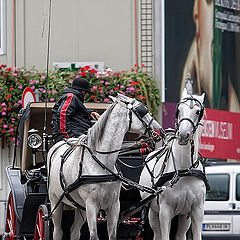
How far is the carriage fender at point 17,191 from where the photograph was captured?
43.6 ft

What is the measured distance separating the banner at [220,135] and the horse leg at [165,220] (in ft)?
44.3

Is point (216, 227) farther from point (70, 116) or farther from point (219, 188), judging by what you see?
point (70, 116)

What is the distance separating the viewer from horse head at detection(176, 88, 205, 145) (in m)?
11.2

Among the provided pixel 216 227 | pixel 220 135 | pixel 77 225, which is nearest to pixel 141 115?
pixel 77 225

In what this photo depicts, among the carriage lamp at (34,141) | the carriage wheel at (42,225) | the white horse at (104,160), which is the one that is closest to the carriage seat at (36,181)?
the carriage lamp at (34,141)


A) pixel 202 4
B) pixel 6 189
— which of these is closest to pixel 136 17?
pixel 202 4

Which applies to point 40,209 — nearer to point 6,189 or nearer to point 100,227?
point 100,227

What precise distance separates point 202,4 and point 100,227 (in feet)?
46.8

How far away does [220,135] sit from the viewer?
89.2 ft

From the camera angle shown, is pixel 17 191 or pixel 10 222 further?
pixel 10 222

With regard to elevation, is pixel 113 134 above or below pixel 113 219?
above

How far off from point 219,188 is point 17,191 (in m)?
7.42

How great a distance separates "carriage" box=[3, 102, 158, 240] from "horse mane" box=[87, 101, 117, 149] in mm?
923

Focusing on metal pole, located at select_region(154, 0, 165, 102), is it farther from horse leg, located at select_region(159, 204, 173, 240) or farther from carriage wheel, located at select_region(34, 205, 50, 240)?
horse leg, located at select_region(159, 204, 173, 240)
